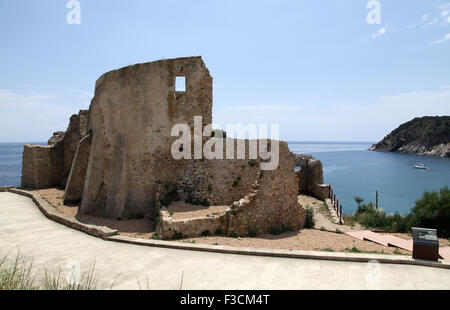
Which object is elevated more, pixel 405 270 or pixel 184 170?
Answer: pixel 184 170

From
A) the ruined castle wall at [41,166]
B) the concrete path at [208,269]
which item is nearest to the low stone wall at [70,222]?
the concrete path at [208,269]

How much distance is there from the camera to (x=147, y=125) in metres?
12.0

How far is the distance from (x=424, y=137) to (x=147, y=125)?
114m

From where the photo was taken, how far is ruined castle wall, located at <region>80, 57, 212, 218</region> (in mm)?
11953

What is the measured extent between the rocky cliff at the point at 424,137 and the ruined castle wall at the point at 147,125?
10145 cm

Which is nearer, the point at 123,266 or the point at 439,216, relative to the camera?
the point at 123,266

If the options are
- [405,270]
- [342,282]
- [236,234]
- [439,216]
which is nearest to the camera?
[342,282]

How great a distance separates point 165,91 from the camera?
39.4ft

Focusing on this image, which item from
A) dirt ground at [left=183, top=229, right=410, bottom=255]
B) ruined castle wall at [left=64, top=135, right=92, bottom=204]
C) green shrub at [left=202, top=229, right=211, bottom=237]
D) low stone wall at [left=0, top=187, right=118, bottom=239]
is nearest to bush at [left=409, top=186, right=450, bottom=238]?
dirt ground at [left=183, top=229, right=410, bottom=255]

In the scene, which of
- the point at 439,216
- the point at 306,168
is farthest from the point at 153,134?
the point at 306,168

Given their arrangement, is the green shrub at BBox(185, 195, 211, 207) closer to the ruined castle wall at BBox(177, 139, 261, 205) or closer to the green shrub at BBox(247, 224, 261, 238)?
the ruined castle wall at BBox(177, 139, 261, 205)

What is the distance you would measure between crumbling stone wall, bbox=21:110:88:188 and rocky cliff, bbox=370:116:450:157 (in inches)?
4003
